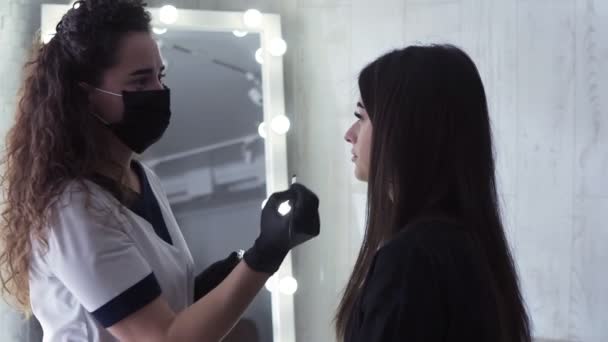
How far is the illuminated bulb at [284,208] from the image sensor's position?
105 centimetres

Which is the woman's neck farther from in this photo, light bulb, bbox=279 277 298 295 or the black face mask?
light bulb, bbox=279 277 298 295

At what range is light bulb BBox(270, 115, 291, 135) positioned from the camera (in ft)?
5.88

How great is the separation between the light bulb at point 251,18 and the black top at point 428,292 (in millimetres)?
1165

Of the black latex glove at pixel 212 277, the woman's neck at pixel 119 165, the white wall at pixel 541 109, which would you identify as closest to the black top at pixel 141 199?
the woman's neck at pixel 119 165

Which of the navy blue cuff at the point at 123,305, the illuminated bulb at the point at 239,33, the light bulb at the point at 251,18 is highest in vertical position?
the light bulb at the point at 251,18

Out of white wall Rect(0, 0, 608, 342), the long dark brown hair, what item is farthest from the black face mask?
white wall Rect(0, 0, 608, 342)

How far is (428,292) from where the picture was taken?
2.27 ft

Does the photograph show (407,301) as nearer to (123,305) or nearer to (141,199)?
(123,305)

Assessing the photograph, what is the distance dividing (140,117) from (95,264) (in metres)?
0.27

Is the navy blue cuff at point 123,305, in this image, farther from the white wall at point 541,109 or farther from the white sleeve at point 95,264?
the white wall at point 541,109

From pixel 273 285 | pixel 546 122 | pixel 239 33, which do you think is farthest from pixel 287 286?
pixel 546 122

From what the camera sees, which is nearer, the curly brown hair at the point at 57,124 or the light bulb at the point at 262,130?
the curly brown hair at the point at 57,124

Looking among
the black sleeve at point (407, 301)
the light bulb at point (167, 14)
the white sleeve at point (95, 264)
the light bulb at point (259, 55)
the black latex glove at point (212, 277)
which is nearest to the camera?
the black sleeve at point (407, 301)

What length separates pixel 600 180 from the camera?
4.32 ft
